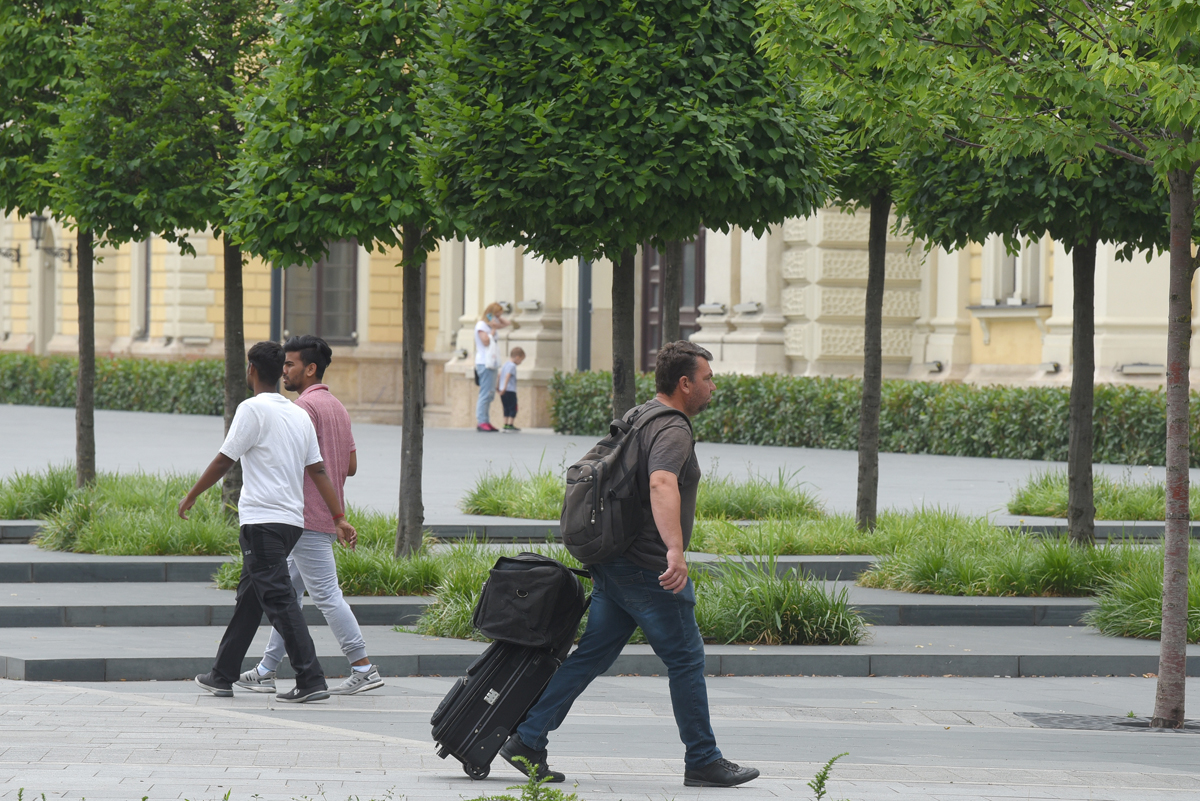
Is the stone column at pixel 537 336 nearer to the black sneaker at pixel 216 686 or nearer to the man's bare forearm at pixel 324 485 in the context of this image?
the man's bare forearm at pixel 324 485

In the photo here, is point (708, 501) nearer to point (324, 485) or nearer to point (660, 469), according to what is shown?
point (324, 485)

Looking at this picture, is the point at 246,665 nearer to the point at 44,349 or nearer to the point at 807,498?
the point at 807,498

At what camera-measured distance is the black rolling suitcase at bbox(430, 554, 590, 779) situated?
6.13 meters

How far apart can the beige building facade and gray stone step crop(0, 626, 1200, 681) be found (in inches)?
316

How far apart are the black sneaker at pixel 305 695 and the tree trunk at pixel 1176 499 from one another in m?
3.87

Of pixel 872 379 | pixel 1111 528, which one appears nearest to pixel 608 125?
pixel 872 379

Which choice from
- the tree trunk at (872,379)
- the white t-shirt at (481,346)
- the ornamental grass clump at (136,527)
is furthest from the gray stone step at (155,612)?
the white t-shirt at (481,346)

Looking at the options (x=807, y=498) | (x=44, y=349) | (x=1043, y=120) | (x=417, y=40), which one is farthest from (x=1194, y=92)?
(x=44, y=349)

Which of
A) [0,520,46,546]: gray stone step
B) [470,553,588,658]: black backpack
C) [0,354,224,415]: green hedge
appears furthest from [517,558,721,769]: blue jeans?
[0,354,224,415]: green hedge

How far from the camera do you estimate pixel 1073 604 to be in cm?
1027

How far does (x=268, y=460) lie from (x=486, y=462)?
11.3 m

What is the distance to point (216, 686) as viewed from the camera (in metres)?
7.94

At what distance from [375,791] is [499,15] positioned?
548 centimetres

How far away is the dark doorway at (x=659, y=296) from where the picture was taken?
26.4 m
